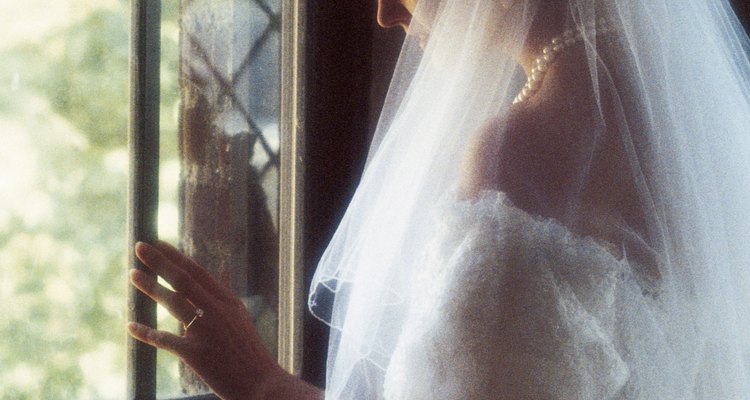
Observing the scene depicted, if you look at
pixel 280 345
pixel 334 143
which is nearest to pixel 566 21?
pixel 334 143

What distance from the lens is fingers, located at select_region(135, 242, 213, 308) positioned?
82 centimetres

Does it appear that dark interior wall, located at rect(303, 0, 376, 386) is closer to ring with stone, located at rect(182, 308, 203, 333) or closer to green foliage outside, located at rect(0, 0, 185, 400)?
green foliage outside, located at rect(0, 0, 185, 400)

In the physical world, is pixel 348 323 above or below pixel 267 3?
below

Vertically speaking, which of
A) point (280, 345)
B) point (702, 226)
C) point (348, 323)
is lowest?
point (280, 345)

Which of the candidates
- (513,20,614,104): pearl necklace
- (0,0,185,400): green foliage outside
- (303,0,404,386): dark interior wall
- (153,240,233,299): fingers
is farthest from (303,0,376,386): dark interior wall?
(513,20,614,104): pearl necklace

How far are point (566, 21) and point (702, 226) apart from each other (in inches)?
9.4

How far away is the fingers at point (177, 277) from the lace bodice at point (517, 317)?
0.28 metres

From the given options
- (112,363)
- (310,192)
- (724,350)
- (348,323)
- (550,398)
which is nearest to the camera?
(550,398)

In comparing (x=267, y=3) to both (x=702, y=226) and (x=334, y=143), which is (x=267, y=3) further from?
(x=702, y=226)

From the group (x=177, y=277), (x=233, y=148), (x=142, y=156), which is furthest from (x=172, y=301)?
(x=233, y=148)

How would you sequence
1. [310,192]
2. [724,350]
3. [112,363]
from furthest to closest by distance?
1. [310,192]
2. [112,363]
3. [724,350]

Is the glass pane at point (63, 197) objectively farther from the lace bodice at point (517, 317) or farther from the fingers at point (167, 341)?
the lace bodice at point (517, 317)

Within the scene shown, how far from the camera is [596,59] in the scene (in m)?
0.69

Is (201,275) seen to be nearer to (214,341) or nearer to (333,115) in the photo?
(214,341)
